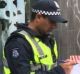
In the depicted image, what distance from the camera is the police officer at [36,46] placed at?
4188 millimetres

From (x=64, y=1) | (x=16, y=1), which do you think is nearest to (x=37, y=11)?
(x=16, y=1)

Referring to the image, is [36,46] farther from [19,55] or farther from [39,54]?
[19,55]

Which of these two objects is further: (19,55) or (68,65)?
(68,65)

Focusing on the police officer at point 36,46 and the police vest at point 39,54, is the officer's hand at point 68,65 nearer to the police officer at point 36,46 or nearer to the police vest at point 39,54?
the police officer at point 36,46

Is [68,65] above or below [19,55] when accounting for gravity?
below

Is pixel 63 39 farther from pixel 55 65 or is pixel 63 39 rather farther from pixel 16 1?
pixel 55 65

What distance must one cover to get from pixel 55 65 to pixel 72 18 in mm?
4280

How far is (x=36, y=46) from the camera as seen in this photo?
424cm

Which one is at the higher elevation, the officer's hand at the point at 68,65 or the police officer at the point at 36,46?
the police officer at the point at 36,46

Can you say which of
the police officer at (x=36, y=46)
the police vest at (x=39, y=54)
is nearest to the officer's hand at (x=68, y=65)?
the police officer at (x=36, y=46)

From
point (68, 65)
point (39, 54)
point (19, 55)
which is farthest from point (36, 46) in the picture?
point (68, 65)

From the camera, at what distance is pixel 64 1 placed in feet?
27.7

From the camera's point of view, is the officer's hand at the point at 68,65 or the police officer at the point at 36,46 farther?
the officer's hand at the point at 68,65

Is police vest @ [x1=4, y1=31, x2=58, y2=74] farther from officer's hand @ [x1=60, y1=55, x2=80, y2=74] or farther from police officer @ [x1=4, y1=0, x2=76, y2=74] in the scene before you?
officer's hand @ [x1=60, y1=55, x2=80, y2=74]
